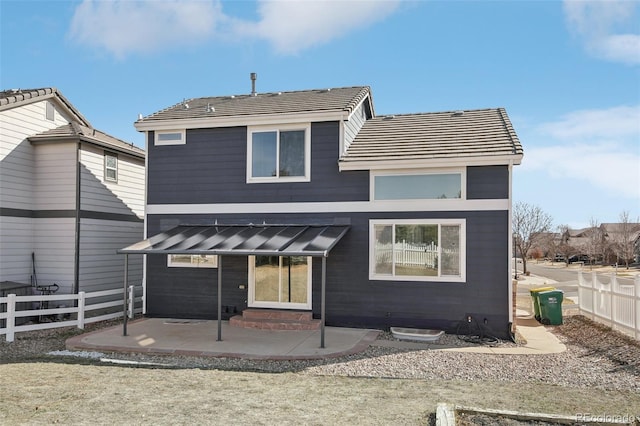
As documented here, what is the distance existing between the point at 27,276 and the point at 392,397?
11.9m

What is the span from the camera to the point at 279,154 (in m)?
12.6

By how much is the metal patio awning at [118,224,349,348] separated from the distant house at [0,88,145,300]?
3.16 m

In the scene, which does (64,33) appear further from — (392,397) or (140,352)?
(392,397)

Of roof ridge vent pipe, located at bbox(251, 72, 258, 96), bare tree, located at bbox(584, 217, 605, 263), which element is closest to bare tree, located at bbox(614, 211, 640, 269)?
bare tree, located at bbox(584, 217, 605, 263)

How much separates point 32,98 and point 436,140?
462 inches

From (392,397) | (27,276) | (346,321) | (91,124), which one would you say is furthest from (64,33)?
(392,397)

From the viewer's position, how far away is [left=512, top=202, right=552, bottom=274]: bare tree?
3794cm

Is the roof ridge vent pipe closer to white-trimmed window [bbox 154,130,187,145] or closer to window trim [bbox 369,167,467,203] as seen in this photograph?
white-trimmed window [bbox 154,130,187,145]

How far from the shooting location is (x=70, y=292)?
13469 millimetres

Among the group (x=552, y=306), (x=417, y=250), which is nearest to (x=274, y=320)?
(x=417, y=250)

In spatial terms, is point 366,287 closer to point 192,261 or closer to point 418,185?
point 418,185

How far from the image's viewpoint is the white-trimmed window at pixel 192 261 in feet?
42.5

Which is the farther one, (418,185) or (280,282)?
(280,282)

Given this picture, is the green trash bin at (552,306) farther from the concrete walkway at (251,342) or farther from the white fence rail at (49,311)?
the white fence rail at (49,311)
